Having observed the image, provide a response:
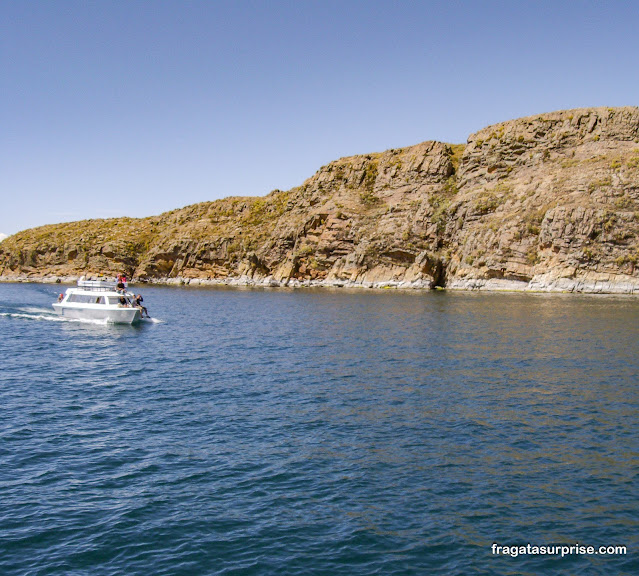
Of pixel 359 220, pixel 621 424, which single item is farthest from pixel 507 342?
pixel 359 220

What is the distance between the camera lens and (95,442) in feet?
71.4

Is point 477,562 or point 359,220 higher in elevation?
point 359,220

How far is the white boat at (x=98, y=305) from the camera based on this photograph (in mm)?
61719

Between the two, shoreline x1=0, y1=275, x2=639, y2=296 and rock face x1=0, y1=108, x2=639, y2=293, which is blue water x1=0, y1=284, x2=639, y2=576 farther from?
rock face x1=0, y1=108, x2=639, y2=293

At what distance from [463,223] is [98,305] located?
98.9 m

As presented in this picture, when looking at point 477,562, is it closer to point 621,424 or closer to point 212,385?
point 621,424

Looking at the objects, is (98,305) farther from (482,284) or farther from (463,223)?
(463,223)

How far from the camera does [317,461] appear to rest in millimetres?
19906

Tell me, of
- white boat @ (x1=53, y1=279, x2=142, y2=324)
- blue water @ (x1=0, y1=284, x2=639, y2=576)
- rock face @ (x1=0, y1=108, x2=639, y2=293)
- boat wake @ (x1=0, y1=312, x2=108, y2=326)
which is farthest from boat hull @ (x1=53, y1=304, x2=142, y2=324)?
rock face @ (x1=0, y1=108, x2=639, y2=293)

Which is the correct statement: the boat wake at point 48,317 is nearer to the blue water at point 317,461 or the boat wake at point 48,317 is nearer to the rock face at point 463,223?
the blue water at point 317,461

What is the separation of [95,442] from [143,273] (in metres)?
185

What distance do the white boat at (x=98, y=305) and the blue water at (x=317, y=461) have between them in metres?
18.7

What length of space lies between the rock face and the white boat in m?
84.3

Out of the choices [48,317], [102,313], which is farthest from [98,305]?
[48,317]
